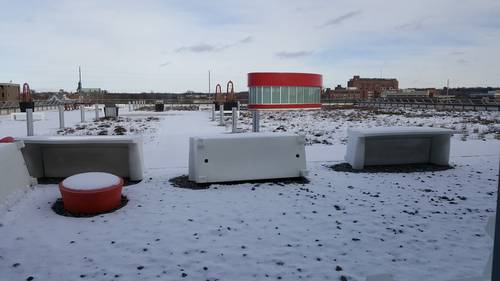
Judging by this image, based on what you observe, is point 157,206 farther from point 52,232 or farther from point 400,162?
point 400,162

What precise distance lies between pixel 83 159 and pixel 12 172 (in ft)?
4.55

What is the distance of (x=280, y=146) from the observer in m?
6.59

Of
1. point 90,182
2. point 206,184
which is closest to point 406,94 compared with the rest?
point 206,184

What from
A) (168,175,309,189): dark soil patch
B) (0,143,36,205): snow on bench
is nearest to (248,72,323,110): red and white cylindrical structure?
(168,175,309,189): dark soil patch

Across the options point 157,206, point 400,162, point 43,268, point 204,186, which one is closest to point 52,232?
point 43,268

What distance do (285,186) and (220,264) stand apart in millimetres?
2975

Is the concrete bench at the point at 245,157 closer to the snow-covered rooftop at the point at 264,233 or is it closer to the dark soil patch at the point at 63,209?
the snow-covered rooftop at the point at 264,233

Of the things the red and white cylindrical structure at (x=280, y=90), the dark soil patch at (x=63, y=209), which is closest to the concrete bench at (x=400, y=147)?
the dark soil patch at (x=63, y=209)

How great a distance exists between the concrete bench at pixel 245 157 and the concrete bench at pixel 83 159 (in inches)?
42.0

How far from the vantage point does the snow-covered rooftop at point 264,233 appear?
11.2 feet

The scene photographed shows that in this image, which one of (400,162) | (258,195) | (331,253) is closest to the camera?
(331,253)

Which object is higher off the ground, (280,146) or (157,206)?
(280,146)

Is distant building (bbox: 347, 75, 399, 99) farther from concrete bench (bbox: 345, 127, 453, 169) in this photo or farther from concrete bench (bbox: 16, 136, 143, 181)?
concrete bench (bbox: 16, 136, 143, 181)

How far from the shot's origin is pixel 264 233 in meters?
4.28
